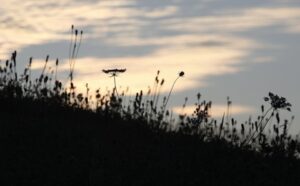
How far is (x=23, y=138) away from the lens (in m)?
8.27

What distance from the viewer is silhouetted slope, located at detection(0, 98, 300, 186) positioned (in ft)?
23.8

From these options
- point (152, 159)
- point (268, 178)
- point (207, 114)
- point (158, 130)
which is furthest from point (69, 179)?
point (207, 114)

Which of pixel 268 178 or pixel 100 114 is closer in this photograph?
pixel 268 178

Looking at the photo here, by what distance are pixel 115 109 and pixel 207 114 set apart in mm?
1532

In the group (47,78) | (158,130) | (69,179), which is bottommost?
(69,179)

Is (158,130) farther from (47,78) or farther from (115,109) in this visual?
(47,78)

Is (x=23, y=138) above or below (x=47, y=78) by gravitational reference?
below

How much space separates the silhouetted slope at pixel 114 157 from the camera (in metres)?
7.25

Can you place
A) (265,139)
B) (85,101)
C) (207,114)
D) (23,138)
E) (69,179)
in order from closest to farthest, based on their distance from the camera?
1. (69,179)
2. (23,138)
3. (265,139)
4. (207,114)
5. (85,101)

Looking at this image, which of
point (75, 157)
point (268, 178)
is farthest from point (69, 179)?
point (268, 178)

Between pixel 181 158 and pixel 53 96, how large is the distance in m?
3.20

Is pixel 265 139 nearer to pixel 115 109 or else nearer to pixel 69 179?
pixel 115 109

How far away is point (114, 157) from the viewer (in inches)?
313

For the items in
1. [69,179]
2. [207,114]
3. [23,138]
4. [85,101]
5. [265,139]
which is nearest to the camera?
[69,179]
